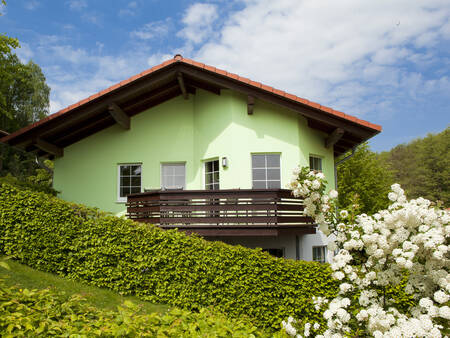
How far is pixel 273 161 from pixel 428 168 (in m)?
43.5

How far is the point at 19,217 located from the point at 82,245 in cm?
170

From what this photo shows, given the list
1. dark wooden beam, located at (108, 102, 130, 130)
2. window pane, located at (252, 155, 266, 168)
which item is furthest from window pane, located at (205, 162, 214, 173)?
dark wooden beam, located at (108, 102, 130, 130)

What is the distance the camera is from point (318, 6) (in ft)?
30.9

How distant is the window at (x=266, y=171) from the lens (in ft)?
37.5

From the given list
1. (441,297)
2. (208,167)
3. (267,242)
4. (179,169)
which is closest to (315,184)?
(441,297)

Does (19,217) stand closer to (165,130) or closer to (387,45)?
A: (165,130)

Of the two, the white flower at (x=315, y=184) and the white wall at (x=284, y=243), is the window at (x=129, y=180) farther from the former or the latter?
the white flower at (x=315, y=184)

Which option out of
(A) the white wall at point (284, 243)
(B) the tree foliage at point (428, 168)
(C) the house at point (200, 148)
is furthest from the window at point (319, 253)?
(B) the tree foliage at point (428, 168)

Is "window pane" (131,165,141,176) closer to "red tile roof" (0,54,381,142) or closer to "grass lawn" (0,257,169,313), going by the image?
"red tile roof" (0,54,381,142)

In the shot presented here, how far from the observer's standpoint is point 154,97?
42.3 ft

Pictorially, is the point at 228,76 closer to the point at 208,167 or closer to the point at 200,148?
the point at 200,148

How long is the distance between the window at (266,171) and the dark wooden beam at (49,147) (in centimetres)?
738

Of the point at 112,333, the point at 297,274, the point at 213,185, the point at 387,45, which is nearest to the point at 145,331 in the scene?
the point at 112,333

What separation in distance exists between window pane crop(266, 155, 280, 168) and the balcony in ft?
5.58
